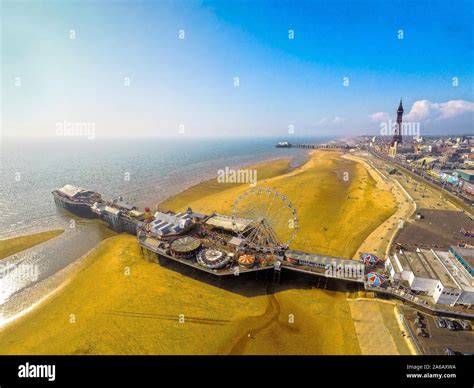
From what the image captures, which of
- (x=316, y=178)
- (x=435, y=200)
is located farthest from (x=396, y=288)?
(x=316, y=178)

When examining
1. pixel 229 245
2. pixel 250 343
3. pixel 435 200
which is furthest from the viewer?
pixel 435 200

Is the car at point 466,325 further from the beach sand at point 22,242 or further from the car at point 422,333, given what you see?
the beach sand at point 22,242

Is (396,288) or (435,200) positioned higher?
(435,200)

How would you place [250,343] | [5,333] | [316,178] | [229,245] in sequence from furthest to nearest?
[316,178]
[229,245]
[5,333]
[250,343]

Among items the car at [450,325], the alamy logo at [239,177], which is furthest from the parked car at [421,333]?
the alamy logo at [239,177]
